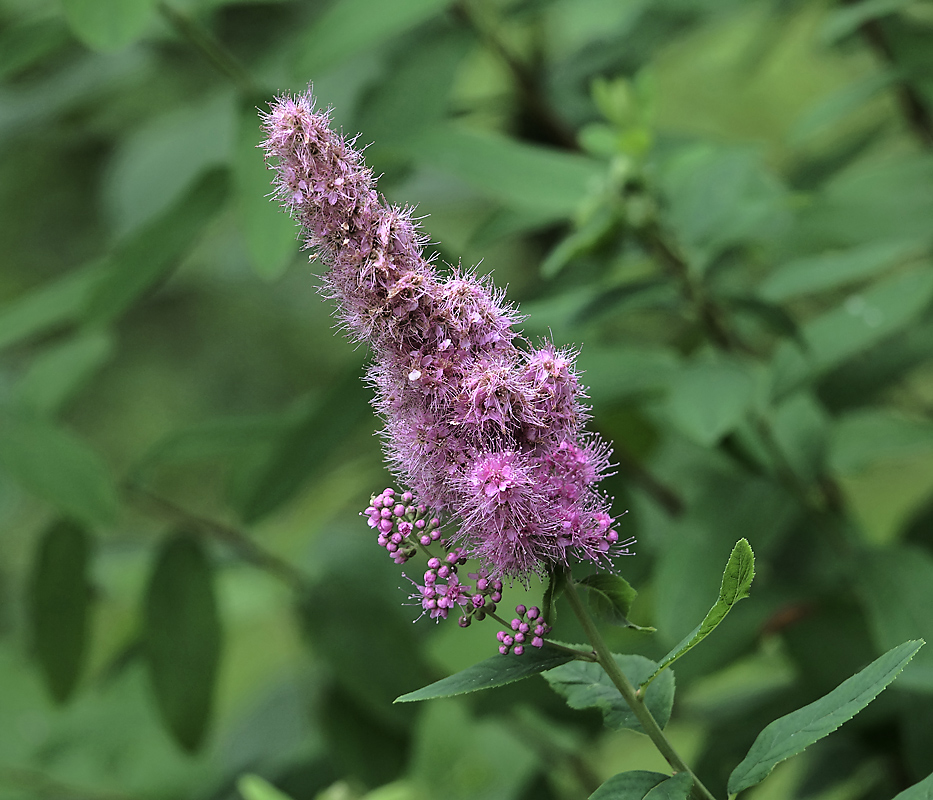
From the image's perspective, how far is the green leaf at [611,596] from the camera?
629 millimetres

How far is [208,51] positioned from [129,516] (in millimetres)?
2438

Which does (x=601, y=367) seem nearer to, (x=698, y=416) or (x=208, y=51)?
(x=698, y=416)

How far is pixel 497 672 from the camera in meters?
0.60

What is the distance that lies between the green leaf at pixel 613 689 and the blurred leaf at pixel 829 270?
59 cm

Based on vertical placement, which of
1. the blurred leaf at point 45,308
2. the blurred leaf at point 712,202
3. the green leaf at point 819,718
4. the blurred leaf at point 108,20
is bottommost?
the green leaf at point 819,718

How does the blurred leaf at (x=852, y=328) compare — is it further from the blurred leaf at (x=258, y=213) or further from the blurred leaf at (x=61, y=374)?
the blurred leaf at (x=61, y=374)

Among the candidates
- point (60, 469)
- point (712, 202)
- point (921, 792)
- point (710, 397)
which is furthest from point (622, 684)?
point (60, 469)

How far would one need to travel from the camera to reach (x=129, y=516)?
3.54 metres

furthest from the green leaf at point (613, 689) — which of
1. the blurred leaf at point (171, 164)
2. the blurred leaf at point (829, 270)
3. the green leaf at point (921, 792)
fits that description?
the blurred leaf at point (171, 164)

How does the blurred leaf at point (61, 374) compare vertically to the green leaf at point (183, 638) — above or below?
above

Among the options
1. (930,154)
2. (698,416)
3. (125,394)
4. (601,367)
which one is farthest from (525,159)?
(125,394)

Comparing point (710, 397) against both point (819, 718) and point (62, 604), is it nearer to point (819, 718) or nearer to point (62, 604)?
point (819, 718)

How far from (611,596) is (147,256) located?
2.92ft

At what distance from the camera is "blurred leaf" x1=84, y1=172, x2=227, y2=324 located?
1319 millimetres
